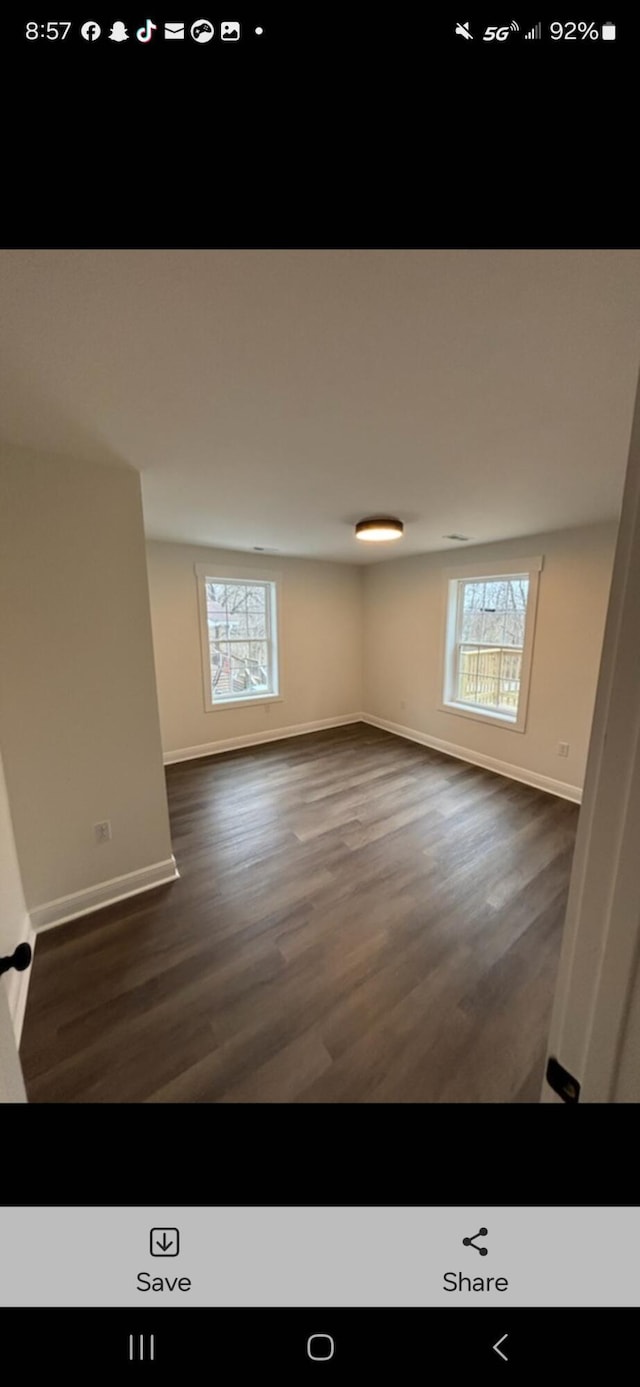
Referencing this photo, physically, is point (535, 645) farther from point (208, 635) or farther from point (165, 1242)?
point (165, 1242)

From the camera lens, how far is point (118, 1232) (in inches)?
17.5

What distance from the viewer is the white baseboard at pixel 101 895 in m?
1.85

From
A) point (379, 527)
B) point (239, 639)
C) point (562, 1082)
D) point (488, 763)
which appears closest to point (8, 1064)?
point (562, 1082)

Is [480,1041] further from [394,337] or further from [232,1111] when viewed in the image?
[394,337]

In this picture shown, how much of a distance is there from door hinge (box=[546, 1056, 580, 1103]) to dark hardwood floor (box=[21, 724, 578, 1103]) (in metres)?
0.88

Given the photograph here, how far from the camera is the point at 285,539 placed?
3.51 m

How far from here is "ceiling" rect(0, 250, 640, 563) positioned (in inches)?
31.4

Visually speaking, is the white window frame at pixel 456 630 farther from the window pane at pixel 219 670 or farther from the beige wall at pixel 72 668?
the beige wall at pixel 72 668

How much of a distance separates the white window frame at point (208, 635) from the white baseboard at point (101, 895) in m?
2.19

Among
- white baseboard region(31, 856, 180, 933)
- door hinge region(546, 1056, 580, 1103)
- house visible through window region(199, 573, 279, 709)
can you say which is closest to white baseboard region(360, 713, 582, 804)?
house visible through window region(199, 573, 279, 709)
